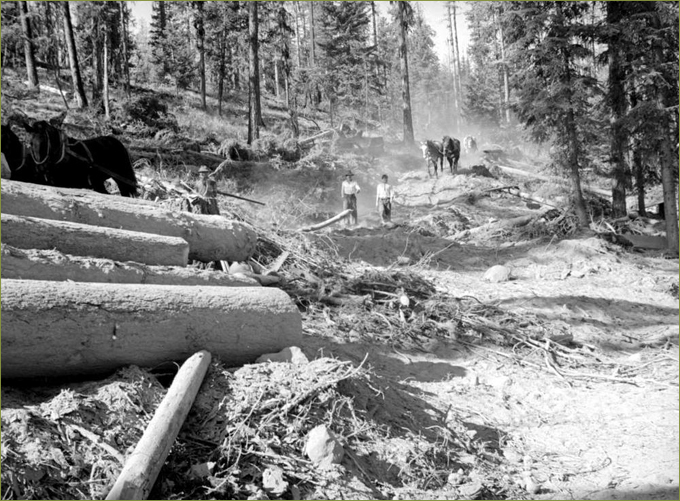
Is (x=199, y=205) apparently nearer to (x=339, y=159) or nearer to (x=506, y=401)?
(x=506, y=401)

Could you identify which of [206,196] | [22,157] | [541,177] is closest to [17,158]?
[22,157]

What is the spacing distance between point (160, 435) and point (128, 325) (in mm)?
1193

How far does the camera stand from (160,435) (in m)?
3.67

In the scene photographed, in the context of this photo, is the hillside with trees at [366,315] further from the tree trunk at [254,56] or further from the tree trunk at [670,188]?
the tree trunk at [254,56]

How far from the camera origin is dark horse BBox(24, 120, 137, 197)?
7988mm

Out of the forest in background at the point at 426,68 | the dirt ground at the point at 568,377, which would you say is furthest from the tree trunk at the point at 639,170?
the dirt ground at the point at 568,377

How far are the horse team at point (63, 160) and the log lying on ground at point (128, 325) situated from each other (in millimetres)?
4072

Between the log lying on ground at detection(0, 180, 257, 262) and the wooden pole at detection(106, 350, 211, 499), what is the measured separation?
277 cm

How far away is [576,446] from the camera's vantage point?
220 inches

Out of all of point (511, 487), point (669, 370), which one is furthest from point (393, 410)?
point (669, 370)

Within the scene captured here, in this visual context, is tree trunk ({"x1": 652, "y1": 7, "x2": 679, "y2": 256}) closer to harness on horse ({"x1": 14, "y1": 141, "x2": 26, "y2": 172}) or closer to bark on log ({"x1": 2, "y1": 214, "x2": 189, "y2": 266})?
→ bark on log ({"x1": 2, "y1": 214, "x2": 189, "y2": 266})

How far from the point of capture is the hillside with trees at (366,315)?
13.2ft

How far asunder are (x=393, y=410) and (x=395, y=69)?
56.5 meters

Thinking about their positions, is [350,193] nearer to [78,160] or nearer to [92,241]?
[78,160]
